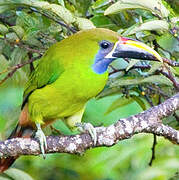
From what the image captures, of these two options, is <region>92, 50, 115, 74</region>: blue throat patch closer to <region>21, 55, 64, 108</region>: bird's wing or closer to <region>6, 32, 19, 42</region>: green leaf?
<region>21, 55, 64, 108</region>: bird's wing

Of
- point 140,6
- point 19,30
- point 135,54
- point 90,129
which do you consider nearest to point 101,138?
point 90,129

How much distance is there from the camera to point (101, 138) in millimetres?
2244

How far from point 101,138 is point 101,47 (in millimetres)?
526

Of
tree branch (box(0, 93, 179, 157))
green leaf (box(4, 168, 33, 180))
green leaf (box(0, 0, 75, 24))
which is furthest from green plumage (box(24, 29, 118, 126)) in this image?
tree branch (box(0, 93, 179, 157))

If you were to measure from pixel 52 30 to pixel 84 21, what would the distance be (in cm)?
15

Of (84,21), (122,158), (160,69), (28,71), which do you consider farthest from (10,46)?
(122,158)

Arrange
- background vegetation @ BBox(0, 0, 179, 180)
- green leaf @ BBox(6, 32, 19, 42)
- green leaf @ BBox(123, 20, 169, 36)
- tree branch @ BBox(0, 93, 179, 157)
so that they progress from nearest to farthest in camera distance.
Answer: tree branch @ BBox(0, 93, 179, 157) < green leaf @ BBox(123, 20, 169, 36) < background vegetation @ BBox(0, 0, 179, 180) < green leaf @ BBox(6, 32, 19, 42)

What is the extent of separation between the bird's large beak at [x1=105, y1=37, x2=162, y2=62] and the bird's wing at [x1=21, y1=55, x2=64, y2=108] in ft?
0.79

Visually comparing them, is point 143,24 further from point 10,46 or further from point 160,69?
point 10,46

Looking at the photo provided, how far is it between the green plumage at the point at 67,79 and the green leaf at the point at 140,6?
16 centimetres

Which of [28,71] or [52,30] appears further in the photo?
[28,71]

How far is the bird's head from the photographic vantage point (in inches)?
99.1

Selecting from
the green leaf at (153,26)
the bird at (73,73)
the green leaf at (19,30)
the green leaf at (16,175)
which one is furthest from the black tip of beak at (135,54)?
the green leaf at (16,175)

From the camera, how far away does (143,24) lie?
2387mm
